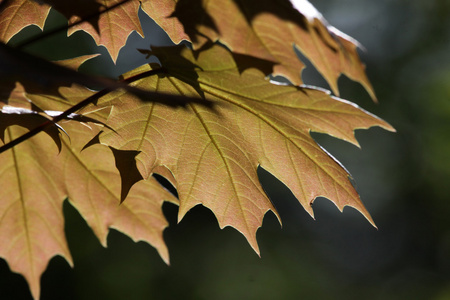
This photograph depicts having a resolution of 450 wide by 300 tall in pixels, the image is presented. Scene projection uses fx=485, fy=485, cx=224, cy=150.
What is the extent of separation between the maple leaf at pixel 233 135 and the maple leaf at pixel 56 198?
0.65 feet

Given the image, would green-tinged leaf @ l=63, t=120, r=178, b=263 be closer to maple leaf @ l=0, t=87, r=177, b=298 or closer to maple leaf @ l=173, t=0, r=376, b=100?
maple leaf @ l=0, t=87, r=177, b=298

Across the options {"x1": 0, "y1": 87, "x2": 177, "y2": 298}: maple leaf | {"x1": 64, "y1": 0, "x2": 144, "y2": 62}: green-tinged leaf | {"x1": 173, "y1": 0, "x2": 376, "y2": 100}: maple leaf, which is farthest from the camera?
{"x1": 0, "y1": 87, "x2": 177, "y2": 298}: maple leaf

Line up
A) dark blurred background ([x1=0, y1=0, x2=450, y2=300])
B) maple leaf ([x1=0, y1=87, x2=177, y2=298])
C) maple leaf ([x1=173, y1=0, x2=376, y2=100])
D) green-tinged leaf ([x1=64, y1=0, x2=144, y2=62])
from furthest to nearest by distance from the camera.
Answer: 1. dark blurred background ([x1=0, y1=0, x2=450, y2=300])
2. maple leaf ([x1=0, y1=87, x2=177, y2=298])
3. green-tinged leaf ([x1=64, y1=0, x2=144, y2=62])
4. maple leaf ([x1=173, y1=0, x2=376, y2=100])

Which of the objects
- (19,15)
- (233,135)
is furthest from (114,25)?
(233,135)

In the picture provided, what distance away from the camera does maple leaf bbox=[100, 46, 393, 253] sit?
884mm

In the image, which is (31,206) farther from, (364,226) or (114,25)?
(364,226)

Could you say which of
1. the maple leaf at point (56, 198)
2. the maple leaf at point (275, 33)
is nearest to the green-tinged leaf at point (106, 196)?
the maple leaf at point (56, 198)

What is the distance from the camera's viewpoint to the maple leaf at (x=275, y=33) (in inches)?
31.0

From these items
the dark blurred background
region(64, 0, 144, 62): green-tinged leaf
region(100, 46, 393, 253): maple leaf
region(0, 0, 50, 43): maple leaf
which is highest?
region(0, 0, 50, 43): maple leaf

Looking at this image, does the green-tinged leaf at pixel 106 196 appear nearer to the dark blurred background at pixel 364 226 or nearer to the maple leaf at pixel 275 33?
the maple leaf at pixel 275 33

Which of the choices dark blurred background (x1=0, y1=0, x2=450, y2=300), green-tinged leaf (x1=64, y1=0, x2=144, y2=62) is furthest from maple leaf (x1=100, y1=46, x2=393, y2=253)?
dark blurred background (x1=0, y1=0, x2=450, y2=300)

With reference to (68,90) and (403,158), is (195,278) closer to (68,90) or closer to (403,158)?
(403,158)

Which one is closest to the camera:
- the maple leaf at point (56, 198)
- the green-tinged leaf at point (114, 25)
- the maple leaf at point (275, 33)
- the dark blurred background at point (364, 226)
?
the maple leaf at point (275, 33)

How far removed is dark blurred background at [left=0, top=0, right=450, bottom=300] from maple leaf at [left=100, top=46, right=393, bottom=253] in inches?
281
